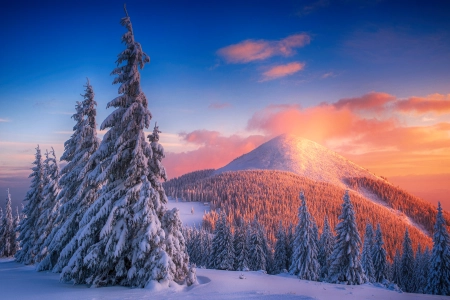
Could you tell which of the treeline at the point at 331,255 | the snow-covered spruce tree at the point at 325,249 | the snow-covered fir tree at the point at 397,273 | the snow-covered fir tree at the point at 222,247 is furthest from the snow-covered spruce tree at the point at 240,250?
the snow-covered fir tree at the point at 397,273

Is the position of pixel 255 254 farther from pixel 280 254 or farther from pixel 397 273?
pixel 397 273

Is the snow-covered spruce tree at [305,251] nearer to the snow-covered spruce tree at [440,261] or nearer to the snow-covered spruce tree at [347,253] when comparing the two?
the snow-covered spruce tree at [347,253]

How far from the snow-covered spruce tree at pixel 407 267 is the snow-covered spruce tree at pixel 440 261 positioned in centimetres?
2035

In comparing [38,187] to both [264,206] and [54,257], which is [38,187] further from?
[264,206]

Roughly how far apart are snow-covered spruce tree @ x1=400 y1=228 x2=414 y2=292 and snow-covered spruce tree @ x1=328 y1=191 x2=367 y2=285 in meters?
30.4

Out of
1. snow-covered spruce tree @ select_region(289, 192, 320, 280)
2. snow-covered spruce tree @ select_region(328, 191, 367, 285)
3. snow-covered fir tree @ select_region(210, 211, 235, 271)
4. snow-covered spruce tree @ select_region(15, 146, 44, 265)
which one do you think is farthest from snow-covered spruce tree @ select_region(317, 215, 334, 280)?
snow-covered spruce tree @ select_region(15, 146, 44, 265)

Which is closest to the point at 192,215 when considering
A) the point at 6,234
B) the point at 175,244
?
the point at 6,234

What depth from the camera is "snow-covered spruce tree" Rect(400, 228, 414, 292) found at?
5884cm

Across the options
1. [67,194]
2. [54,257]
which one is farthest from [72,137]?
[54,257]

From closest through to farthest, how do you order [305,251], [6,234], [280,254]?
[305,251] → [280,254] → [6,234]

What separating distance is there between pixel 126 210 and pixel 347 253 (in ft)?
103

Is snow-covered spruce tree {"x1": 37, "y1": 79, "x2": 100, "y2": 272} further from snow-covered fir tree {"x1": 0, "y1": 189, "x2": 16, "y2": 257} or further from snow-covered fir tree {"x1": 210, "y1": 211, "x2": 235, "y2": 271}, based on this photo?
snow-covered fir tree {"x1": 0, "y1": 189, "x2": 16, "y2": 257}

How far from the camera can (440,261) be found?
39969 mm

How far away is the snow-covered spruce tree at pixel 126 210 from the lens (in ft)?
48.4
